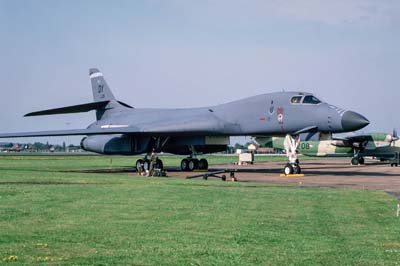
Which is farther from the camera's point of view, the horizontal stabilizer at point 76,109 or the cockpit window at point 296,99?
the horizontal stabilizer at point 76,109

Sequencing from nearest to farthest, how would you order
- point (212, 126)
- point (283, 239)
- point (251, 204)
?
point (283, 239)
point (251, 204)
point (212, 126)

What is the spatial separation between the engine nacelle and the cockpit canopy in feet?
30.2

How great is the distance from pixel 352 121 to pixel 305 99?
2.63 m

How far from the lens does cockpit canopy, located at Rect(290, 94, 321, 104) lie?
1101 inches

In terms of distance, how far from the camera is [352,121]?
26.5 meters

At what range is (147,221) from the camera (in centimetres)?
1053

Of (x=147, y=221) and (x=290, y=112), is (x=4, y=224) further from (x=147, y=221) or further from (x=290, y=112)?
(x=290, y=112)

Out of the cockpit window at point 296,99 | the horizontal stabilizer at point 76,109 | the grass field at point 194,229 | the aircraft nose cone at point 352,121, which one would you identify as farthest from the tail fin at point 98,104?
the grass field at point 194,229

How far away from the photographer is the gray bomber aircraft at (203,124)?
27594mm

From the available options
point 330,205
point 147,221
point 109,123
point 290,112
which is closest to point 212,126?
point 290,112

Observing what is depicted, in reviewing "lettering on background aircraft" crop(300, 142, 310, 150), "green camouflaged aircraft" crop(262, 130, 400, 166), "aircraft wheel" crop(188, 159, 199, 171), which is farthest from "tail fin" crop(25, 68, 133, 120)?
"lettering on background aircraft" crop(300, 142, 310, 150)

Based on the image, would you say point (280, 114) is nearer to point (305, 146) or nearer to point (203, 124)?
point (203, 124)

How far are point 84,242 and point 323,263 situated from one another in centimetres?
326

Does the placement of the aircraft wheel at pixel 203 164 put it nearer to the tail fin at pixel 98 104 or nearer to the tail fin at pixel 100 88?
the tail fin at pixel 98 104
